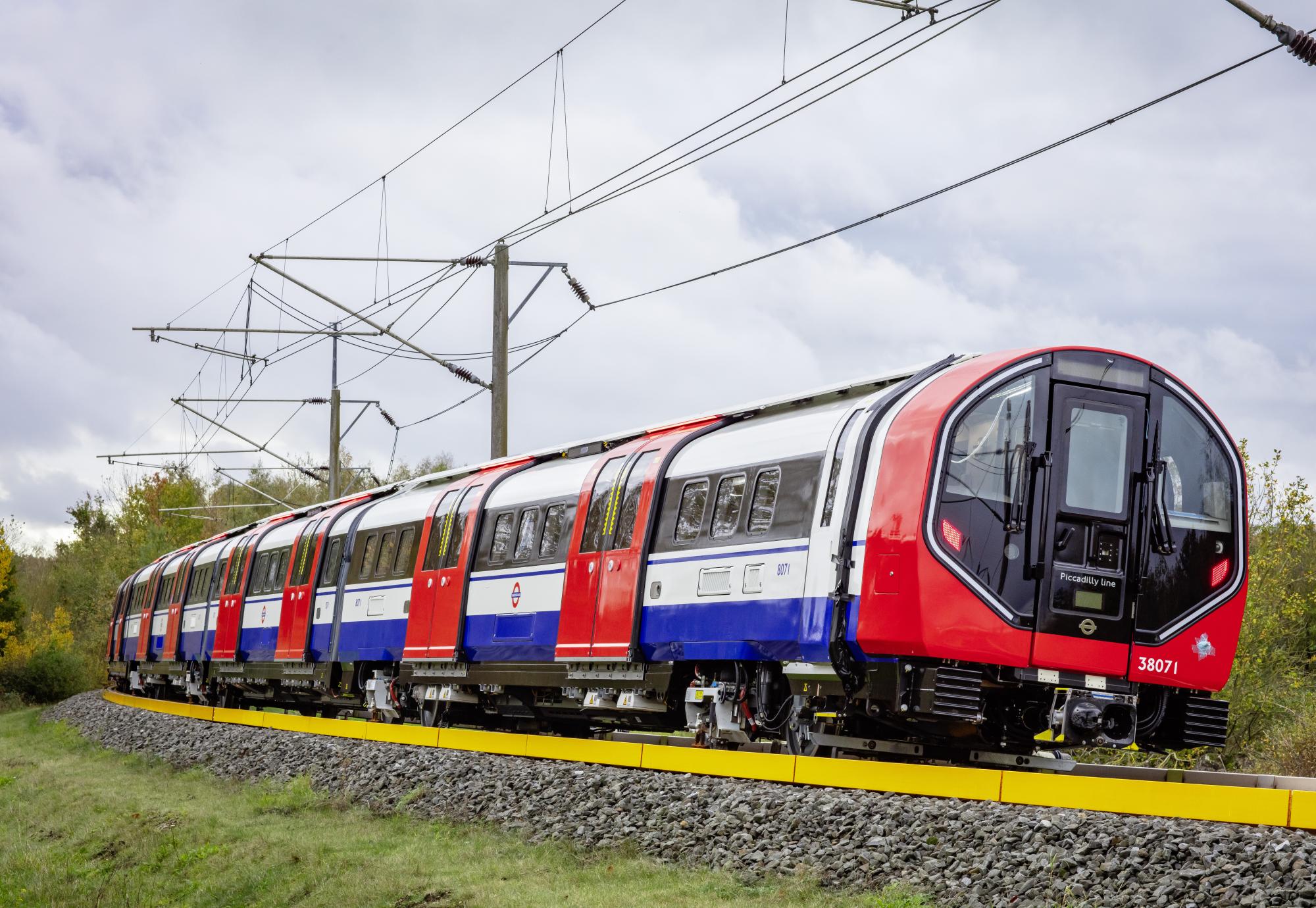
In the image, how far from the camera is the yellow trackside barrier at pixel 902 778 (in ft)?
31.4

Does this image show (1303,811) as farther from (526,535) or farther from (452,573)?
(452,573)

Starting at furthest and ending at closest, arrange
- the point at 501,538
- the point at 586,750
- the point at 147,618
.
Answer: the point at 147,618 → the point at 501,538 → the point at 586,750

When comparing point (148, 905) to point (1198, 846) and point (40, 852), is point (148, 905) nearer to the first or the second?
point (40, 852)

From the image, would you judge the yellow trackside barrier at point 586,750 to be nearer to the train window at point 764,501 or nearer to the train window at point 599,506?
the train window at point 599,506

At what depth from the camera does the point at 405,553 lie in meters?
19.7

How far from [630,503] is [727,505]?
63.6 inches

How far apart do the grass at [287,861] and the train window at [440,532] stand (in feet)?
11.1

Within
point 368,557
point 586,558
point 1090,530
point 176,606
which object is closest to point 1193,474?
point 1090,530

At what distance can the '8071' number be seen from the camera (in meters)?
11.3

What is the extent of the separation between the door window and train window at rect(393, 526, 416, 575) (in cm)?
1034

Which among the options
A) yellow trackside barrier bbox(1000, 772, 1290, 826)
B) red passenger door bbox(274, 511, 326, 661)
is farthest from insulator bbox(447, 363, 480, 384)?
yellow trackside barrier bbox(1000, 772, 1290, 826)

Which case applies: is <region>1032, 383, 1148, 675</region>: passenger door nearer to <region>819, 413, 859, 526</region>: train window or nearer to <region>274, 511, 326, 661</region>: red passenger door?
<region>819, 413, 859, 526</region>: train window

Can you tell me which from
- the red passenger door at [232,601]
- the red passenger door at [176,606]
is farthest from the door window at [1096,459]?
the red passenger door at [176,606]

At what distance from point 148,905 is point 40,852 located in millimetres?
4079
